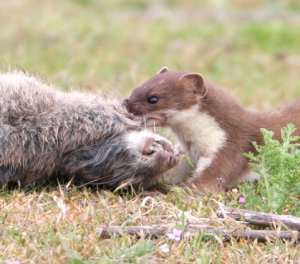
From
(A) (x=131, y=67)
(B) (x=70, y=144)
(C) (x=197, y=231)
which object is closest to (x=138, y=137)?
(B) (x=70, y=144)

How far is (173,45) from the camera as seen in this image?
37.9 ft

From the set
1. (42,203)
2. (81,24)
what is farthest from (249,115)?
(81,24)

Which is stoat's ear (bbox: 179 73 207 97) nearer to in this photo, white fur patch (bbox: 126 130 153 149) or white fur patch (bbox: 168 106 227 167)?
white fur patch (bbox: 168 106 227 167)

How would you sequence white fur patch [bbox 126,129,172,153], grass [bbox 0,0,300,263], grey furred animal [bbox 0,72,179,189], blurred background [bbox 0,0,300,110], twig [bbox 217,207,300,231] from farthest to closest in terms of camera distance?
1. blurred background [bbox 0,0,300,110]
2. white fur patch [bbox 126,129,172,153]
3. grey furred animal [bbox 0,72,179,189]
4. twig [bbox 217,207,300,231]
5. grass [bbox 0,0,300,263]

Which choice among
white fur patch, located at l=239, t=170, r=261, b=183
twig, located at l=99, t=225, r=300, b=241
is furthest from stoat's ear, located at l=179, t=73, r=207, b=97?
twig, located at l=99, t=225, r=300, b=241

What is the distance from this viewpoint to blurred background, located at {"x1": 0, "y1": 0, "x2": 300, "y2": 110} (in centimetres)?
952

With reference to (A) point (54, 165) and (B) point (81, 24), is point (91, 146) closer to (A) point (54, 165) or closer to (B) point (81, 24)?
(A) point (54, 165)

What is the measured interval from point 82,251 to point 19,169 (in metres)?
0.95

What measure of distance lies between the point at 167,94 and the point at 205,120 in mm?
309

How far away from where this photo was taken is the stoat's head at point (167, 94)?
18.4 ft

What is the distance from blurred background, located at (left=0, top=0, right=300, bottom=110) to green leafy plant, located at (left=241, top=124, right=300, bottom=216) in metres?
3.01

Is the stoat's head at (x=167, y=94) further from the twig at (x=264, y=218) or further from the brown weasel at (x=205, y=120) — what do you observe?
the twig at (x=264, y=218)

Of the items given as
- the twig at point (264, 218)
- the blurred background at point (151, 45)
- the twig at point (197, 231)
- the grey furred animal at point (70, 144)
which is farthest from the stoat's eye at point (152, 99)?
the blurred background at point (151, 45)

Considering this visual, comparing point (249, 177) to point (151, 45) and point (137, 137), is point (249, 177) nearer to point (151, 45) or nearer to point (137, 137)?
point (137, 137)
